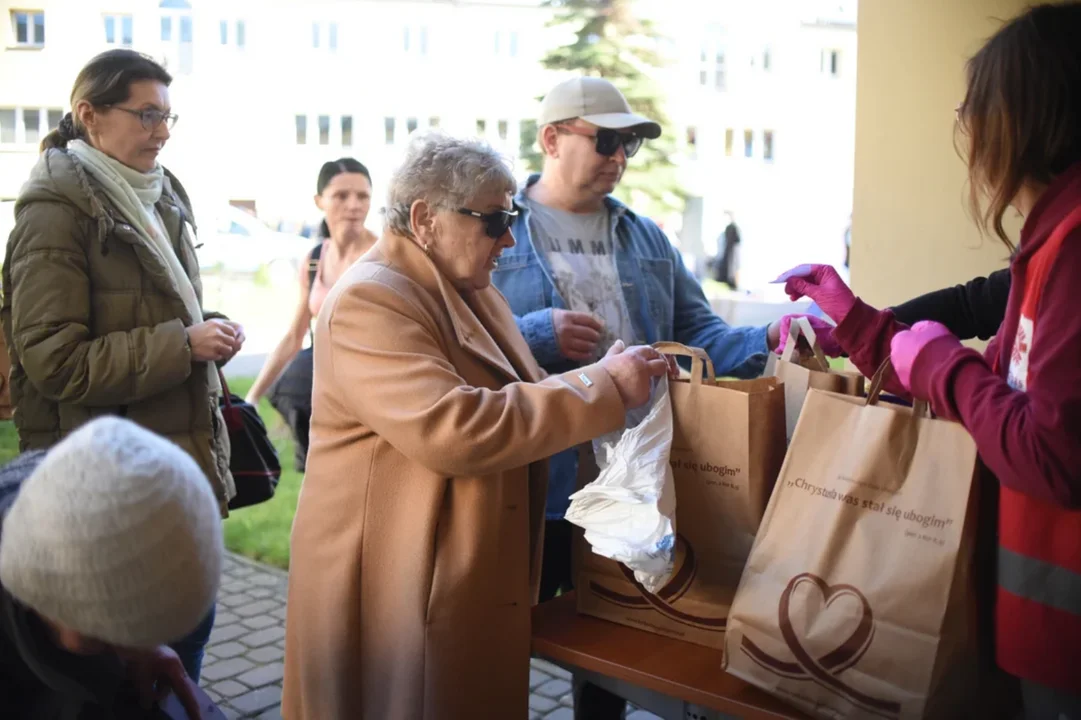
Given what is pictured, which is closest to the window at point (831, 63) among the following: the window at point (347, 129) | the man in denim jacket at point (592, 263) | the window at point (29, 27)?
the window at point (347, 129)

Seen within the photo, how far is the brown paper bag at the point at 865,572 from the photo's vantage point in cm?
145

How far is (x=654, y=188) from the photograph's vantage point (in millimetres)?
14523

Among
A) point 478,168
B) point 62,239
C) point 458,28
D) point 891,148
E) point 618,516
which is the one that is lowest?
point 618,516

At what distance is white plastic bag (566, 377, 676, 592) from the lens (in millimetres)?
1764

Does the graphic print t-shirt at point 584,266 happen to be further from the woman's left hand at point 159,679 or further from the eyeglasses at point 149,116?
the woman's left hand at point 159,679

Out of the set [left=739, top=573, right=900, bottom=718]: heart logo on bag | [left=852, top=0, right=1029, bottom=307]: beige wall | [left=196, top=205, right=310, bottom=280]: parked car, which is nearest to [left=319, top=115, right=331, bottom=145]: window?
[left=196, top=205, right=310, bottom=280]: parked car

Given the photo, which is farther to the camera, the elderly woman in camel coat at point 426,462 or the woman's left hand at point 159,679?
the elderly woman in camel coat at point 426,462

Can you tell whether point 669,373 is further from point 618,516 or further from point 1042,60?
point 1042,60

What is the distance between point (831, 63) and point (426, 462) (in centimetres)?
1730

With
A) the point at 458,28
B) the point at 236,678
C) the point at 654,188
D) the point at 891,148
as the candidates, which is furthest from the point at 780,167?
the point at 236,678

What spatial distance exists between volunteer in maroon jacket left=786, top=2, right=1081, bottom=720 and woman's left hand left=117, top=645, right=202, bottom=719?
48.1 inches

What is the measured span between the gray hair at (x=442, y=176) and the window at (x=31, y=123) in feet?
27.7

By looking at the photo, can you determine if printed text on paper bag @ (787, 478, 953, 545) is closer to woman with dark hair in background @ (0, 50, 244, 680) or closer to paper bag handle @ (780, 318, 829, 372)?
paper bag handle @ (780, 318, 829, 372)

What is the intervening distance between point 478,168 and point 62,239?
1.16m
